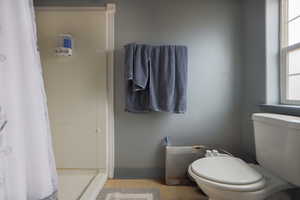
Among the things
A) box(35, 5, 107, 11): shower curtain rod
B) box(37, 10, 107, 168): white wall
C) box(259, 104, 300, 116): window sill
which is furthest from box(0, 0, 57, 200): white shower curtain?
box(259, 104, 300, 116): window sill

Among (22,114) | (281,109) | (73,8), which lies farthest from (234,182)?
(73,8)

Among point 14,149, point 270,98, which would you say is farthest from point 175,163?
point 14,149

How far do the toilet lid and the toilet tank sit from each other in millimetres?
152

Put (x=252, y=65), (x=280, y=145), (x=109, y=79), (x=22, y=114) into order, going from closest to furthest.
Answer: (x=22, y=114) < (x=280, y=145) < (x=252, y=65) < (x=109, y=79)

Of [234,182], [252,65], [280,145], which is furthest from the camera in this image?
[252,65]

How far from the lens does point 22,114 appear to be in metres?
0.60

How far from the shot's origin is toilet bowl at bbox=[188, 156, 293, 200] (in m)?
0.94

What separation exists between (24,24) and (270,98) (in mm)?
1595

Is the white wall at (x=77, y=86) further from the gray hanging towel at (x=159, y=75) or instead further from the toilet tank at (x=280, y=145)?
the toilet tank at (x=280, y=145)

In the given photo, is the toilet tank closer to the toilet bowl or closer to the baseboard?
the toilet bowl

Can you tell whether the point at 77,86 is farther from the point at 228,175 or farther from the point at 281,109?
the point at 281,109

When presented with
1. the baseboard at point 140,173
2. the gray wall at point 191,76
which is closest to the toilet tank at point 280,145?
the gray wall at point 191,76

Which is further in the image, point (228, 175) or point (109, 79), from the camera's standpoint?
point (109, 79)

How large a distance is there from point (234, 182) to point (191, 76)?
107 cm
